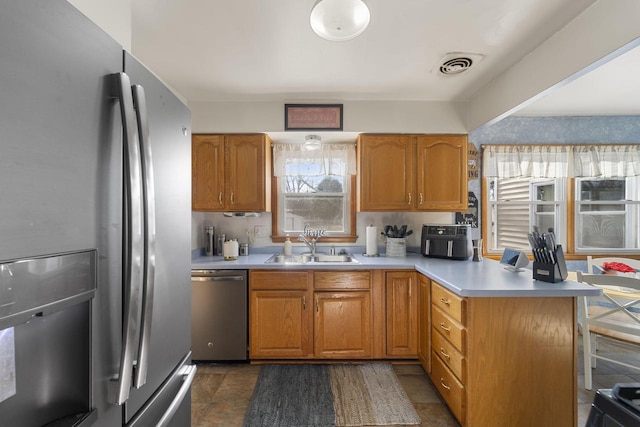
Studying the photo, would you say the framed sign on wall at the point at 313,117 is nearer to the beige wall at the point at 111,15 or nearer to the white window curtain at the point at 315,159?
the white window curtain at the point at 315,159

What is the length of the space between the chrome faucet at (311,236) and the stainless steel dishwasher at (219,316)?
2.72 ft

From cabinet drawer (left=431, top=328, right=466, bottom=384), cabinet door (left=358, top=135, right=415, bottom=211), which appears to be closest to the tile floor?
cabinet drawer (left=431, top=328, right=466, bottom=384)

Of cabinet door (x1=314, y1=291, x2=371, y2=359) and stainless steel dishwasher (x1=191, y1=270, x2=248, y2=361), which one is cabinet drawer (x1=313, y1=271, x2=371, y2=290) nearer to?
cabinet door (x1=314, y1=291, x2=371, y2=359)

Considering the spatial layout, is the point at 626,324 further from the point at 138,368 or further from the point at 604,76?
the point at 138,368

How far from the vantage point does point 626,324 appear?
2246 millimetres

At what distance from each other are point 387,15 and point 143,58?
1.72 metres

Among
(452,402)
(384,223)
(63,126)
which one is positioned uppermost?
(63,126)

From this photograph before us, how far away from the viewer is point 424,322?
2537 mm

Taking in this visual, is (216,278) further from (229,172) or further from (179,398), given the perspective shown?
(179,398)

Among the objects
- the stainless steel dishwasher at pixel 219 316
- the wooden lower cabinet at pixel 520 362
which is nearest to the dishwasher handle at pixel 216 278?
the stainless steel dishwasher at pixel 219 316

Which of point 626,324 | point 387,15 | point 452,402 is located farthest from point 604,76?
point 452,402

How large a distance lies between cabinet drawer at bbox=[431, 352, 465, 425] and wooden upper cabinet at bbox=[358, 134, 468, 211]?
140cm

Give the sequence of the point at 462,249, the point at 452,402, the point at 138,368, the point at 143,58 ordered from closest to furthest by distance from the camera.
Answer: the point at 138,368 → the point at 452,402 → the point at 143,58 → the point at 462,249

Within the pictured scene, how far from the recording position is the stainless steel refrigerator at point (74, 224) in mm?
481
